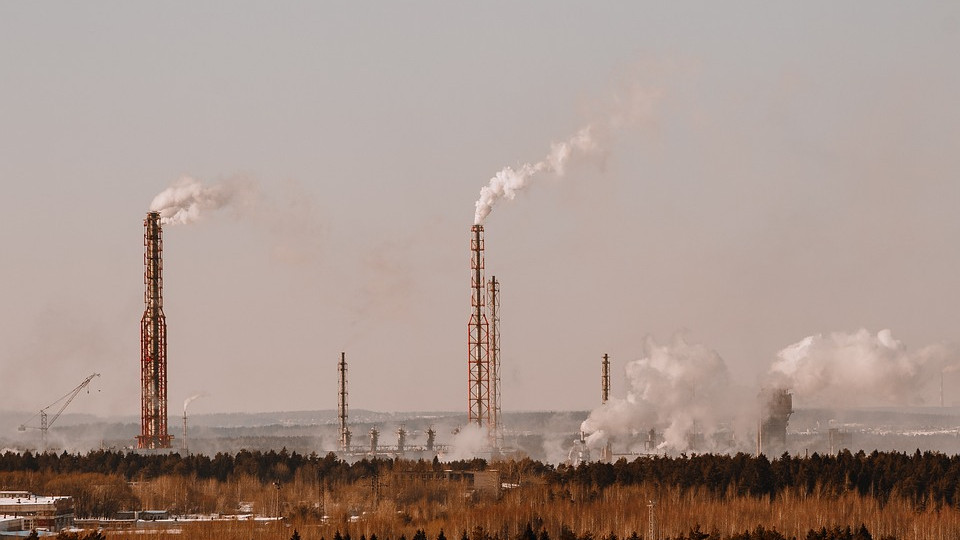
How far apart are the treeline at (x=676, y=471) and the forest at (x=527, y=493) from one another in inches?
8.8

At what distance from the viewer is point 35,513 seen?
126250mm

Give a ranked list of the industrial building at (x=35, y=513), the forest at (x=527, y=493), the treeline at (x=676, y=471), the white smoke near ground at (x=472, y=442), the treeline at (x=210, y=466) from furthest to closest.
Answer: the white smoke near ground at (x=472, y=442) → the treeline at (x=210, y=466) → the treeline at (x=676, y=471) → the forest at (x=527, y=493) → the industrial building at (x=35, y=513)

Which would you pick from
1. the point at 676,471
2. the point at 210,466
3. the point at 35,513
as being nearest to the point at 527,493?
the point at 676,471

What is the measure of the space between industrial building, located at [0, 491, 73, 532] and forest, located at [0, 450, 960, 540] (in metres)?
10.4

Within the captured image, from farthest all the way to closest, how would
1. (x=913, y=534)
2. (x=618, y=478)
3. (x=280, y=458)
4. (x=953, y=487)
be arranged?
(x=280, y=458), (x=618, y=478), (x=953, y=487), (x=913, y=534)

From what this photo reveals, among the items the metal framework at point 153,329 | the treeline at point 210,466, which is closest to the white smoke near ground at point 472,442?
the treeline at point 210,466

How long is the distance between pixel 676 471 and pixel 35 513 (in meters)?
60.5

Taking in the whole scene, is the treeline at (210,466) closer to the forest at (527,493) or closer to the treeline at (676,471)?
the treeline at (676,471)

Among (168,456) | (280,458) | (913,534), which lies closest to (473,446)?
(280,458)

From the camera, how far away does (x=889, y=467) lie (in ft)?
533

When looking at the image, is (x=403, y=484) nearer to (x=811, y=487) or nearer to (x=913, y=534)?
(x=811, y=487)

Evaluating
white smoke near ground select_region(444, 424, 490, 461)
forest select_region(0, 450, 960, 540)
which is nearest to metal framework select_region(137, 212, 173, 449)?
forest select_region(0, 450, 960, 540)

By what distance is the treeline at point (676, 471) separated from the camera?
15500 cm

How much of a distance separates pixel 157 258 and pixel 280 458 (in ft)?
124
